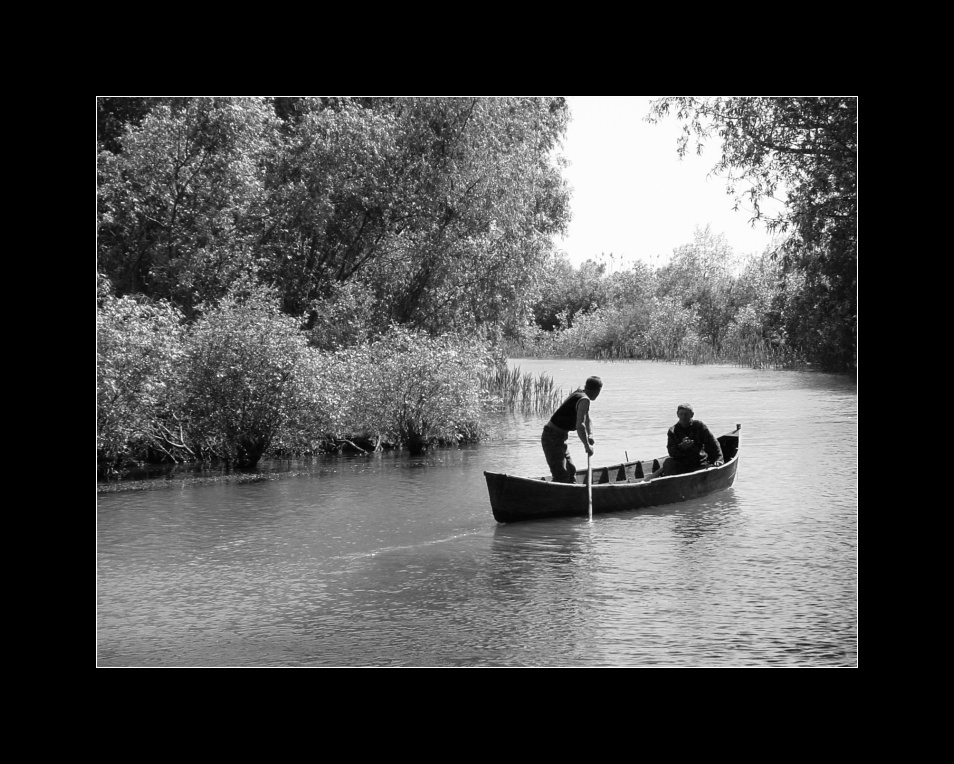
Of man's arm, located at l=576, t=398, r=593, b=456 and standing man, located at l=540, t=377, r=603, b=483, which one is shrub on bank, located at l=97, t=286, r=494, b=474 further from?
man's arm, located at l=576, t=398, r=593, b=456

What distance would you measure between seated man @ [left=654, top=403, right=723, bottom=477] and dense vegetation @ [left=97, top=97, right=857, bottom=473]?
477 centimetres

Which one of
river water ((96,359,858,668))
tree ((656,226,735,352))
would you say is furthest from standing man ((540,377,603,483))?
tree ((656,226,735,352))

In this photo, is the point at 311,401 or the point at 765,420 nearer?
the point at 311,401

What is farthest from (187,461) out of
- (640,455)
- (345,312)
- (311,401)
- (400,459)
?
(640,455)

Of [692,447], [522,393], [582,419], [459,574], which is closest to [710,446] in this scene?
[692,447]

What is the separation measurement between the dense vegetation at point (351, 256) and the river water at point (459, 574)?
116cm

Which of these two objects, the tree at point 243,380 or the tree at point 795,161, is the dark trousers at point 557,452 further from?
the tree at point 795,161

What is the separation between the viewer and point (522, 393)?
2155 cm

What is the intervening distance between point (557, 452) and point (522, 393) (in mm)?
10582
